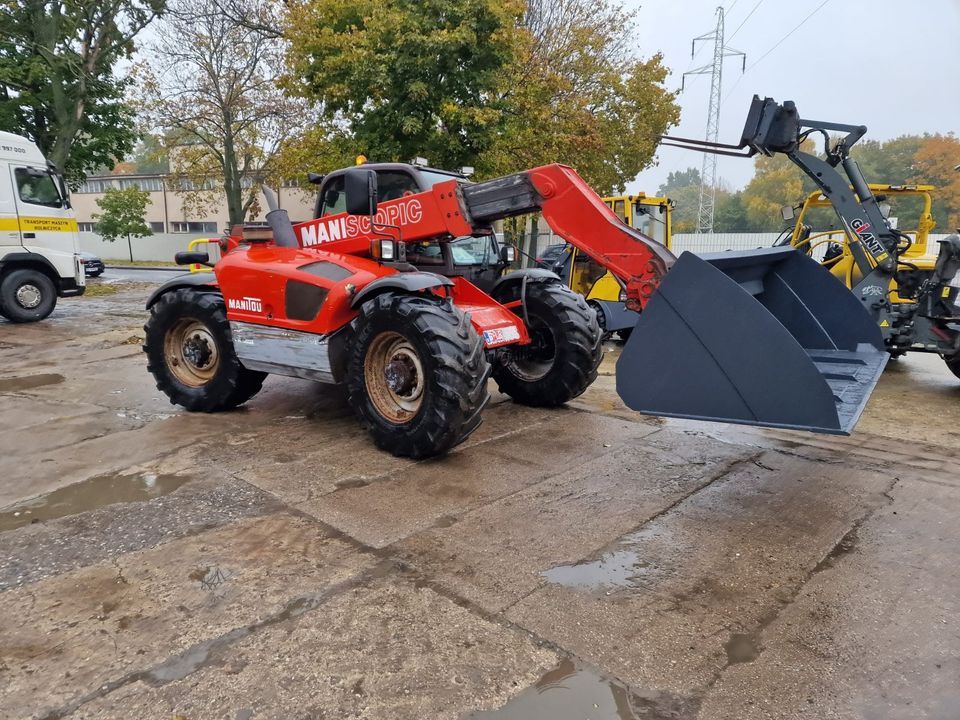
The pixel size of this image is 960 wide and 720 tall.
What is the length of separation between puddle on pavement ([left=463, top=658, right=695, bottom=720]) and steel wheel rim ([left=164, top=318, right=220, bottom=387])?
4531 mm

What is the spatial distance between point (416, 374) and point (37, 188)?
37.1 feet

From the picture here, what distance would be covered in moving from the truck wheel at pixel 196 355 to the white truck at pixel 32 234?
8.18 m

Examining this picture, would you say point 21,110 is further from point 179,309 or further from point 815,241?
point 815,241

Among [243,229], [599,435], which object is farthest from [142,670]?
[243,229]

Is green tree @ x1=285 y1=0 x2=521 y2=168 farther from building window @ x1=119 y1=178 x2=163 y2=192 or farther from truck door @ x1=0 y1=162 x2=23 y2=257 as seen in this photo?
building window @ x1=119 y1=178 x2=163 y2=192

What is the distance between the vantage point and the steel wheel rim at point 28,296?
12.5m

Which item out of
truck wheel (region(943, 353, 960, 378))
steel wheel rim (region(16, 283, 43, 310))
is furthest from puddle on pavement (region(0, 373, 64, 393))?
truck wheel (region(943, 353, 960, 378))

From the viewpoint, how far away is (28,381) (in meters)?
7.54

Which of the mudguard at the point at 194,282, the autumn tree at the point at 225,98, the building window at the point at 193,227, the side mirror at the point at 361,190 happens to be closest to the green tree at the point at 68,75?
the autumn tree at the point at 225,98

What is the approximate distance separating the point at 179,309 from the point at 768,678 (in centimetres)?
546

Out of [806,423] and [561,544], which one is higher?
[806,423]

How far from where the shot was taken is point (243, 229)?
609 cm

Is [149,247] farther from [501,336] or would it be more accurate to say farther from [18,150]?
[501,336]

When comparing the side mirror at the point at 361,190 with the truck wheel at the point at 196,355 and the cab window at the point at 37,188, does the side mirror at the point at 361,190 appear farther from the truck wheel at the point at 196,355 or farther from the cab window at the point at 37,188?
the cab window at the point at 37,188
